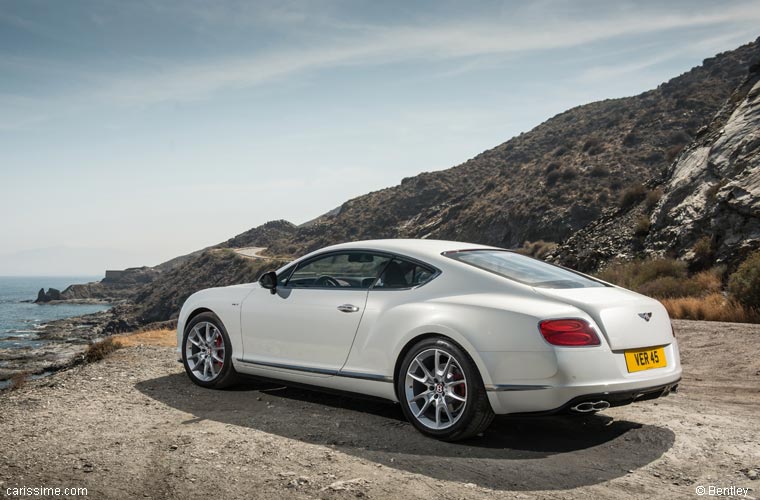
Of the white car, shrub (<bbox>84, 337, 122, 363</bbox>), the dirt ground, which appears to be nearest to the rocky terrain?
the dirt ground

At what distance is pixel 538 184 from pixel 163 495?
43.9 metres

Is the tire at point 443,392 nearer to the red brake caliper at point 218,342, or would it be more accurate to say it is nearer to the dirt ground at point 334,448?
the dirt ground at point 334,448

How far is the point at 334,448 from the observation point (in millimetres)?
4965

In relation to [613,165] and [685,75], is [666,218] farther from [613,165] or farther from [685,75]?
[685,75]

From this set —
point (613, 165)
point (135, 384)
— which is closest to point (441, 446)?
point (135, 384)

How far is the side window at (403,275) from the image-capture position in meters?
5.55

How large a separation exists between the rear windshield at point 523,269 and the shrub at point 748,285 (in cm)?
716

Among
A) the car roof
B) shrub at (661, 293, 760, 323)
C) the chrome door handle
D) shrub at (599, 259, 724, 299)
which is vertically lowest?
shrub at (661, 293, 760, 323)

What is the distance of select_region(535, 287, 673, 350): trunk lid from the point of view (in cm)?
478

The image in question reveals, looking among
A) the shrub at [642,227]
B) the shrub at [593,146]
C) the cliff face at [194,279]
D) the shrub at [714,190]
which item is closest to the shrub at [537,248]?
the shrub at [642,227]

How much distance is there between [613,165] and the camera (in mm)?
42531

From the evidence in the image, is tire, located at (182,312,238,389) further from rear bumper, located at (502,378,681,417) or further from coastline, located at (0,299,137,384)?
coastline, located at (0,299,137,384)

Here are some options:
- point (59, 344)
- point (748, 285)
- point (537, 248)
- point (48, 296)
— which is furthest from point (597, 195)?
point (48, 296)

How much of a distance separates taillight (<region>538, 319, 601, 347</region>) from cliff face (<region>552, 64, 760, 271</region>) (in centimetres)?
1170
